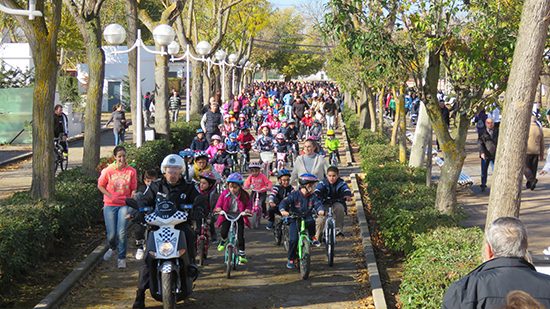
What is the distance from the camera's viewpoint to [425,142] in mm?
18312

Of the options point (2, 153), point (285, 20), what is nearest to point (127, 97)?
point (2, 153)

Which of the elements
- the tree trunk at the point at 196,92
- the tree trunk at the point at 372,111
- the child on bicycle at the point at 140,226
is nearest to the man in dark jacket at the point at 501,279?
the child on bicycle at the point at 140,226

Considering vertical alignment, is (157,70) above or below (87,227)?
above

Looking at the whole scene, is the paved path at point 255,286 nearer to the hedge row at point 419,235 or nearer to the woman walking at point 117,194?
the woman walking at point 117,194

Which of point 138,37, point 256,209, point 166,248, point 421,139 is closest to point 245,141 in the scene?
point 138,37

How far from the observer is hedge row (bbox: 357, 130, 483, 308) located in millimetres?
7367

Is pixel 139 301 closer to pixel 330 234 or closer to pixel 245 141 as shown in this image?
pixel 330 234

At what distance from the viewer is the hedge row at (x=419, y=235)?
7.37 meters

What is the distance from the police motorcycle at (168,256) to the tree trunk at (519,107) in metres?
3.10

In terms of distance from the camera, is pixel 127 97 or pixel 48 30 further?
pixel 127 97


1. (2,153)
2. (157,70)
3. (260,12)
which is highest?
(260,12)

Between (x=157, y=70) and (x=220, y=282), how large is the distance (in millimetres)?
14115

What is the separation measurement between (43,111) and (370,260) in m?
4.99

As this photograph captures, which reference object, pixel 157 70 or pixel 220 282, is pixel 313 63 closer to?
pixel 157 70
